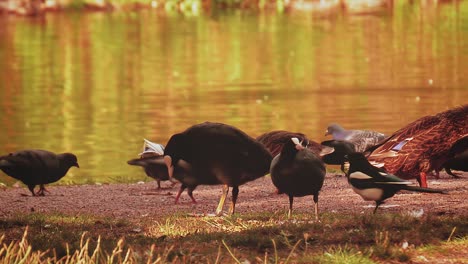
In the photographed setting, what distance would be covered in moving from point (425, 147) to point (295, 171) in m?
2.22

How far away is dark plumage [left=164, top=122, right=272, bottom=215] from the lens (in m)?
10.4

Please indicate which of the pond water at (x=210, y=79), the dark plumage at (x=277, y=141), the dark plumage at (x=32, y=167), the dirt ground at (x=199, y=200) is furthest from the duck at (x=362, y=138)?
the dark plumage at (x=32, y=167)

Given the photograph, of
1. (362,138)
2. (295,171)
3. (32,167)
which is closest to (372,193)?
(295,171)

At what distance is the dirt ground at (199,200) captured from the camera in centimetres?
1101

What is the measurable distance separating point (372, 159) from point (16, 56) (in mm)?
33344

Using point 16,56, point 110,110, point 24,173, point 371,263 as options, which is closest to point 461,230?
point 371,263

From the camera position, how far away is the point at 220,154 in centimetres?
1041

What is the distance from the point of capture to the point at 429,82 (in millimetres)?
29672

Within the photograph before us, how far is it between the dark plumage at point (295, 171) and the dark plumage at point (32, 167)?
13.1ft

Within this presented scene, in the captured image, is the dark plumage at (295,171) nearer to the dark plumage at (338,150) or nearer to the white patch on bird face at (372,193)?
the white patch on bird face at (372,193)

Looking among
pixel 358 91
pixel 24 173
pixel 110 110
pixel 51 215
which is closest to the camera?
pixel 51 215

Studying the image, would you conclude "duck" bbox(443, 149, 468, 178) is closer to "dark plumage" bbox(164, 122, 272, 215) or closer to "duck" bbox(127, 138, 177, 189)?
"dark plumage" bbox(164, 122, 272, 215)

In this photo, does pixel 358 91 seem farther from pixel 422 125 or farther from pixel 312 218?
pixel 312 218

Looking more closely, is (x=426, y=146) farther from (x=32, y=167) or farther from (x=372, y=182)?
(x=32, y=167)
